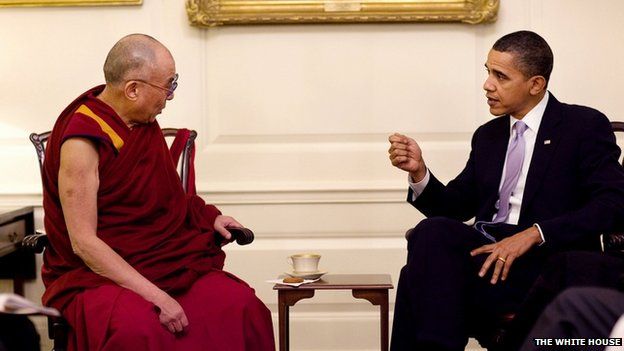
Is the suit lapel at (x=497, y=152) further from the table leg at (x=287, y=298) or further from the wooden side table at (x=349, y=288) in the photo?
the table leg at (x=287, y=298)

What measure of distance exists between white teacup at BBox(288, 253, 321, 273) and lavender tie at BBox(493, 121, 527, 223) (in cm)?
70

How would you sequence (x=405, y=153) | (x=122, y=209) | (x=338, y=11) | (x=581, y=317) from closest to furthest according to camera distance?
(x=581, y=317) → (x=122, y=209) → (x=405, y=153) → (x=338, y=11)

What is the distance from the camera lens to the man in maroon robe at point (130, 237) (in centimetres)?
297

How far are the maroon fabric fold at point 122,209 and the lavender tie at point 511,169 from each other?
1148mm

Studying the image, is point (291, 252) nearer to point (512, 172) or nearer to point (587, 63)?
point (512, 172)

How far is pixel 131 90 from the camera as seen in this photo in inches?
126

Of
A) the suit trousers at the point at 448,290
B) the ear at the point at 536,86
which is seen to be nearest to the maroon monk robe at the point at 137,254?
the suit trousers at the point at 448,290

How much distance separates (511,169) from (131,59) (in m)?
1.46

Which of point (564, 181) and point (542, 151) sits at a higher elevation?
point (542, 151)

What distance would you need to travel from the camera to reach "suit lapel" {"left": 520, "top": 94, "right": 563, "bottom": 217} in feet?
11.3

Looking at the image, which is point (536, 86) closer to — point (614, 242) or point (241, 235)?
point (614, 242)

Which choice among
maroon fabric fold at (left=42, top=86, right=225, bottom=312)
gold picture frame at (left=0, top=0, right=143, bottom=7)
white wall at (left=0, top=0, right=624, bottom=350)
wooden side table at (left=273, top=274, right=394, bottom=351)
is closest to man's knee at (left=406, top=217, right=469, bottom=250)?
wooden side table at (left=273, top=274, right=394, bottom=351)

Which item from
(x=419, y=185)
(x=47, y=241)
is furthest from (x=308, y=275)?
(x=47, y=241)

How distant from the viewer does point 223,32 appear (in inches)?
176
